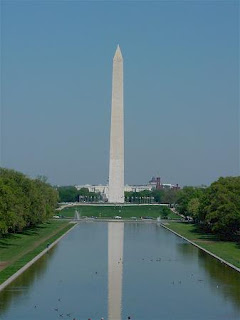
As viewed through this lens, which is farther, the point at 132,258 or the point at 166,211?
the point at 166,211

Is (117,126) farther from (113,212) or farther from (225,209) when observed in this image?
(225,209)

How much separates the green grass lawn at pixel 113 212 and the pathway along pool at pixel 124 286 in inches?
1891

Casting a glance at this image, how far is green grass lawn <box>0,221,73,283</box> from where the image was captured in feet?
109

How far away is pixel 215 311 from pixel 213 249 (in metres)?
19.9

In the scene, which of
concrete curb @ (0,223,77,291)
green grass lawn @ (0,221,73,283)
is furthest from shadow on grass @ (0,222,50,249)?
concrete curb @ (0,223,77,291)

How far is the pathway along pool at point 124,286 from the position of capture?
76.7 ft

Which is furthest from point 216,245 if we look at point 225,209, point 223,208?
point 223,208

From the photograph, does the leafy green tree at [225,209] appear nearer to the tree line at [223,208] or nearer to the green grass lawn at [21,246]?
the tree line at [223,208]

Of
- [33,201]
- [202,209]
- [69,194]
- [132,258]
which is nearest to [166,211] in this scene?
[202,209]

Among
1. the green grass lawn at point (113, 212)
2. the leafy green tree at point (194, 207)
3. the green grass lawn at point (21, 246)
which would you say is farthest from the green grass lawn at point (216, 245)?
the green grass lawn at point (113, 212)

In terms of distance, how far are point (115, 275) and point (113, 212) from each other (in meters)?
63.2

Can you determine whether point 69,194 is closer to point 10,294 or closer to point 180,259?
point 180,259

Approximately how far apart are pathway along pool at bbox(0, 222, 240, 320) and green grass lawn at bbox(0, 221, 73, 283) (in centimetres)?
76

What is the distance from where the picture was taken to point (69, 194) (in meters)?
148
